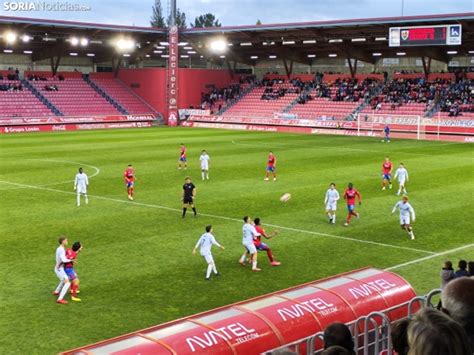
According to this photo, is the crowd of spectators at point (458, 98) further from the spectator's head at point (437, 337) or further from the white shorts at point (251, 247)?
the spectator's head at point (437, 337)

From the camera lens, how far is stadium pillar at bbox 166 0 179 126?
2862 inches

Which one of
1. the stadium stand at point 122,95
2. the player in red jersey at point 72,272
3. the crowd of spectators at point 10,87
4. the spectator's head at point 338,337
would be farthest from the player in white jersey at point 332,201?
the stadium stand at point 122,95

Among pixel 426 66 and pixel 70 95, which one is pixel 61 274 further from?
pixel 70 95

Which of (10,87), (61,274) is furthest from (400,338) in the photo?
(10,87)

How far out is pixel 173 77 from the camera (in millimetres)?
75188

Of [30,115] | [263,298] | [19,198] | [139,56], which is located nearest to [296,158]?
[19,198]

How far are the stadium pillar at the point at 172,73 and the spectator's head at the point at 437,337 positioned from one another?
69688 mm

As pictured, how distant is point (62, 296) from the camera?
1483 cm

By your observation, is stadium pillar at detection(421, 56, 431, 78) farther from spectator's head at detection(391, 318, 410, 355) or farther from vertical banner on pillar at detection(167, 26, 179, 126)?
spectator's head at detection(391, 318, 410, 355)

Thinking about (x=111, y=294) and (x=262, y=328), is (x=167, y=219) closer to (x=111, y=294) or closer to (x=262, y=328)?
(x=111, y=294)

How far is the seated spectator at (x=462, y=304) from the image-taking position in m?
4.65

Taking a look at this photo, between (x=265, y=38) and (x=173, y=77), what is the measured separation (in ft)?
37.6

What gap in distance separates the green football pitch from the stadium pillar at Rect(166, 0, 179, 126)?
3129 cm

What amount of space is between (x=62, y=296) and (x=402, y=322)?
11.5 meters
